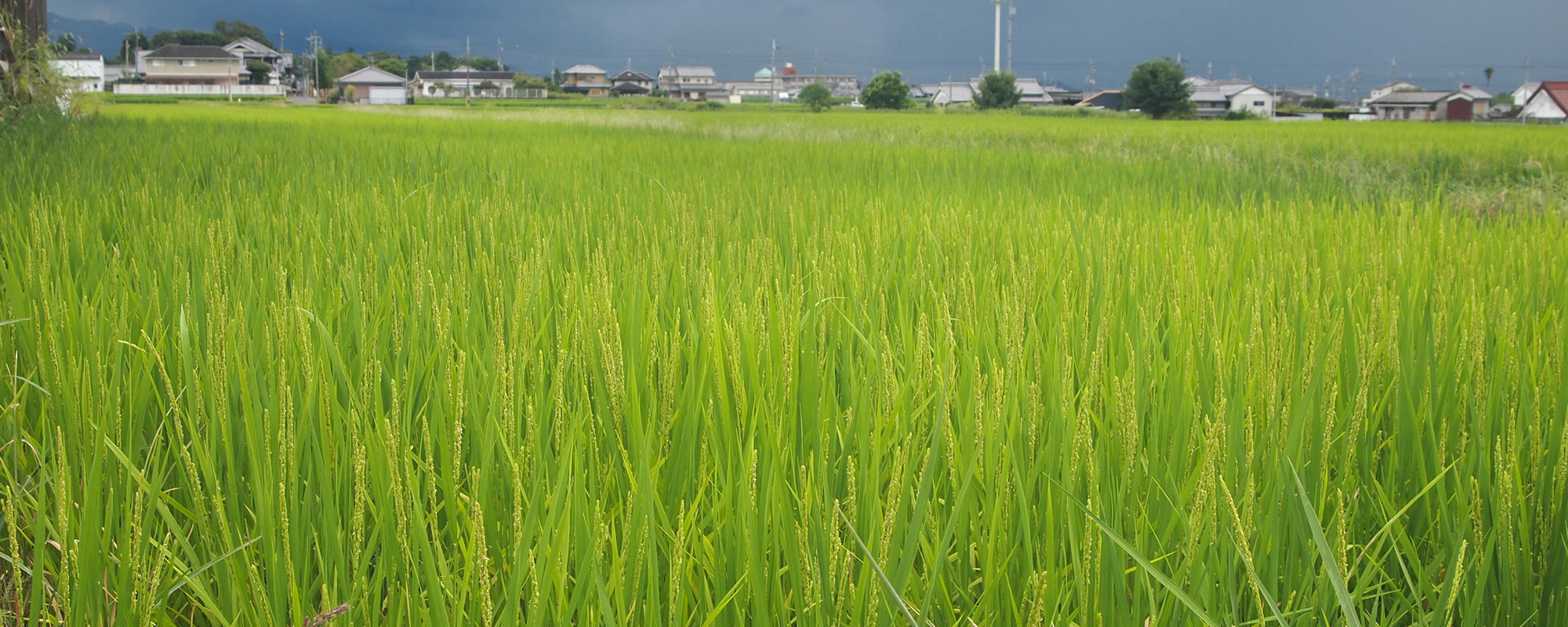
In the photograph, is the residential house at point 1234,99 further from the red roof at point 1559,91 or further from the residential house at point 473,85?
the residential house at point 473,85

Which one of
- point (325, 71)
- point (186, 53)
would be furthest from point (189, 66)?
point (325, 71)

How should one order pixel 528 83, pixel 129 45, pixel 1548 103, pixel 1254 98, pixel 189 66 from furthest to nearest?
pixel 129 45 → pixel 1254 98 → pixel 528 83 → pixel 189 66 → pixel 1548 103

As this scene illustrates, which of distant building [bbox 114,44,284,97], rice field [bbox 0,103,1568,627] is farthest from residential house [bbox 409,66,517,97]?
rice field [bbox 0,103,1568,627]

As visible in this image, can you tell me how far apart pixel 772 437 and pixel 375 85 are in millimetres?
67438

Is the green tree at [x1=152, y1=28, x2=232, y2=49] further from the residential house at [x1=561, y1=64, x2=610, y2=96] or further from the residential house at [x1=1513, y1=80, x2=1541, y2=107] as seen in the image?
the residential house at [x1=1513, y1=80, x2=1541, y2=107]

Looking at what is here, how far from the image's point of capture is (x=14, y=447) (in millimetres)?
865

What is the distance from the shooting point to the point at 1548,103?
101 feet

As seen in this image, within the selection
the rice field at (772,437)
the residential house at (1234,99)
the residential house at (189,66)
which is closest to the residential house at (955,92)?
the residential house at (1234,99)

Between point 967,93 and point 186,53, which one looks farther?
point 967,93

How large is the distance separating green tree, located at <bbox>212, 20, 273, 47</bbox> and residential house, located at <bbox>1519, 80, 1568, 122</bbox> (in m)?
80.6

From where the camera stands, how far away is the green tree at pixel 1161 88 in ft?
120

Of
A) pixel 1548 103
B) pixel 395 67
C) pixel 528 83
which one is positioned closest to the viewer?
pixel 1548 103

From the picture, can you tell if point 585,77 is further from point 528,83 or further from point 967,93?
point 967,93

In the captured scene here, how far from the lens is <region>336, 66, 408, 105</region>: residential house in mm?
56812
